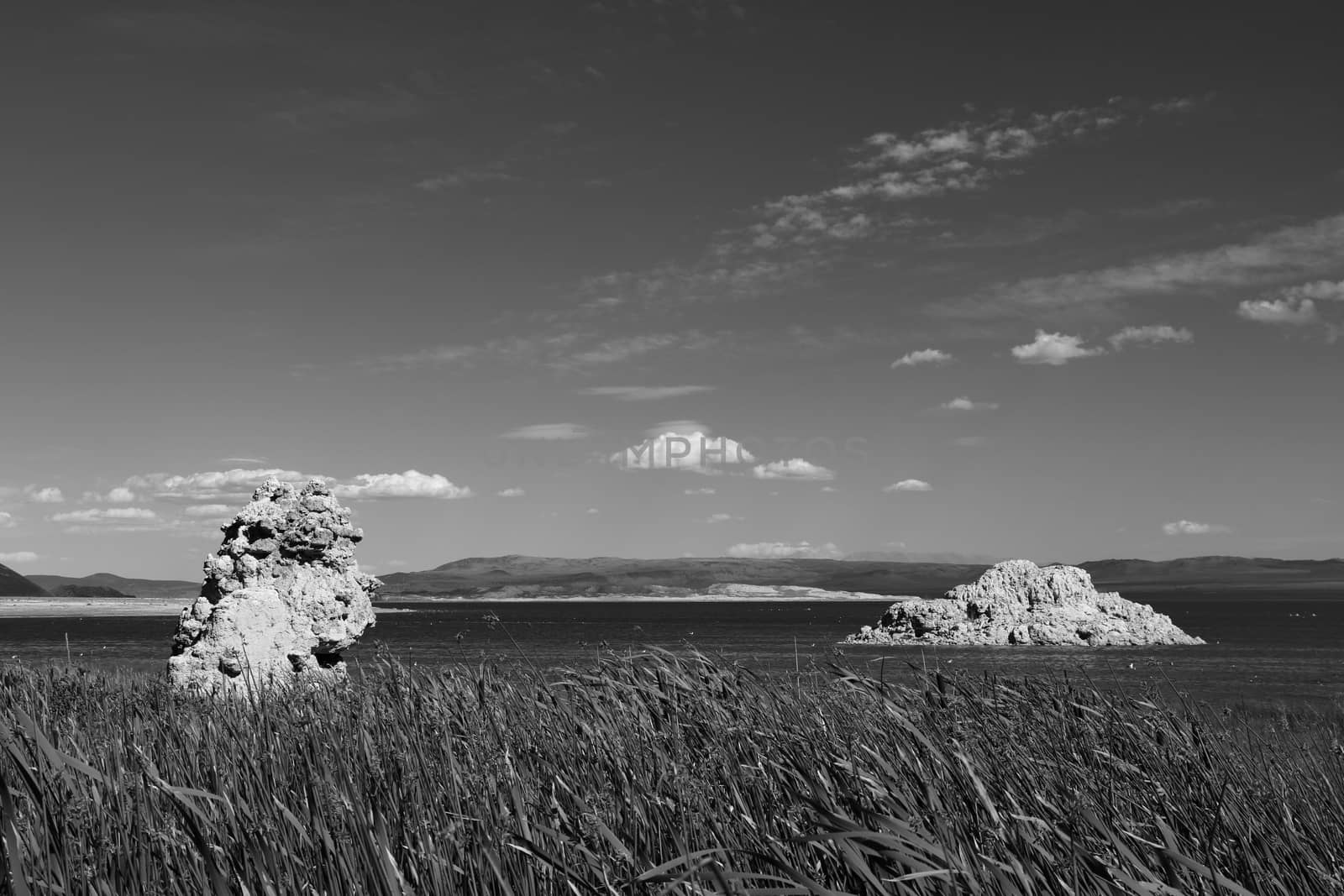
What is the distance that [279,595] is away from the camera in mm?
17797

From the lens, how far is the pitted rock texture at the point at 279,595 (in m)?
17.0

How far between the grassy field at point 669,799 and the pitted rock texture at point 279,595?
682 cm

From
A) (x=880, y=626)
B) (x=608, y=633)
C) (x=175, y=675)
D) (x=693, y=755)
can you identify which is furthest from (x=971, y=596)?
(x=693, y=755)

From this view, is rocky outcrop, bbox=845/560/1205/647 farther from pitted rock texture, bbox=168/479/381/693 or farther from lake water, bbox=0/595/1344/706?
pitted rock texture, bbox=168/479/381/693

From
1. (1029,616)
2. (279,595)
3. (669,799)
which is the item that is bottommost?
(1029,616)

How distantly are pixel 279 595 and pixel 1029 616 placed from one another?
61020 millimetres

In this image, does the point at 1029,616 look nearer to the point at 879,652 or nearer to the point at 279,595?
the point at 879,652

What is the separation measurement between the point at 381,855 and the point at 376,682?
7076mm

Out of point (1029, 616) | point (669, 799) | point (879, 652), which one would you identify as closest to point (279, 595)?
point (669, 799)

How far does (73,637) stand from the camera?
8350cm

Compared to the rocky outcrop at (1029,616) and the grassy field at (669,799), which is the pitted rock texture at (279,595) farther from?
the rocky outcrop at (1029,616)

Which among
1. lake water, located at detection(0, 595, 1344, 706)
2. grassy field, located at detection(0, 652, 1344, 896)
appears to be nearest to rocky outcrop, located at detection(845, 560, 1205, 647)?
lake water, located at detection(0, 595, 1344, 706)

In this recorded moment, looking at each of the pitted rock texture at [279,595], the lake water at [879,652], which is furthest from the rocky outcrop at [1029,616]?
the pitted rock texture at [279,595]

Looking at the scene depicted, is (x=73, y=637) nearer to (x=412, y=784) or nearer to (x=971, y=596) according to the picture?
(x=971, y=596)
